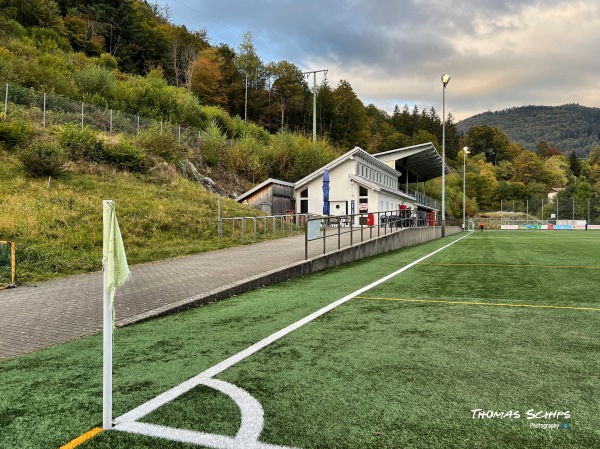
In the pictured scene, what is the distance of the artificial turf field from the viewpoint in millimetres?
2439

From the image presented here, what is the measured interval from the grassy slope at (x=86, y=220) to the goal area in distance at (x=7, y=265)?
270 millimetres

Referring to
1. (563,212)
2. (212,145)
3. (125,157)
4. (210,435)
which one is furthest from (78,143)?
(563,212)

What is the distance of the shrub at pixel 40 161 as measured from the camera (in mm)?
16000

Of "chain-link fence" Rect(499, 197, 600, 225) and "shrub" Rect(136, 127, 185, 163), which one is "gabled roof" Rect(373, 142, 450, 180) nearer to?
"chain-link fence" Rect(499, 197, 600, 225)

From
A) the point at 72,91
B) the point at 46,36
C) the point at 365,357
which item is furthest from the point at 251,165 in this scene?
the point at 365,357

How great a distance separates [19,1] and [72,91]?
26104 millimetres

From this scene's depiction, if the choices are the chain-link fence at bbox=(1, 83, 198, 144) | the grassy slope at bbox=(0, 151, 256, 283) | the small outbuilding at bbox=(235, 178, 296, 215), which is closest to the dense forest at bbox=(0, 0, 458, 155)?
the chain-link fence at bbox=(1, 83, 198, 144)

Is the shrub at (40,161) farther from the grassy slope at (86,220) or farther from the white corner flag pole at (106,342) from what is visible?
the white corner flag pole at (106,342)

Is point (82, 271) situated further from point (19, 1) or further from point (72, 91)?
point (19, 1)

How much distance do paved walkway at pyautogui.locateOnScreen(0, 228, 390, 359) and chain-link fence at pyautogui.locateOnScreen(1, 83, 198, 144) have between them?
15908mm

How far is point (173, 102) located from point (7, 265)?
31.0 meters

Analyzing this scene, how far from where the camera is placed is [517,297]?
6492 millimetres

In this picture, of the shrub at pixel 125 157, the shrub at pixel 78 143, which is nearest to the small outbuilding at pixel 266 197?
the shrub at pixel 125 157

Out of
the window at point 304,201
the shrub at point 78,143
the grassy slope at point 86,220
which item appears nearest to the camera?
the grassy slope at point 86,220
